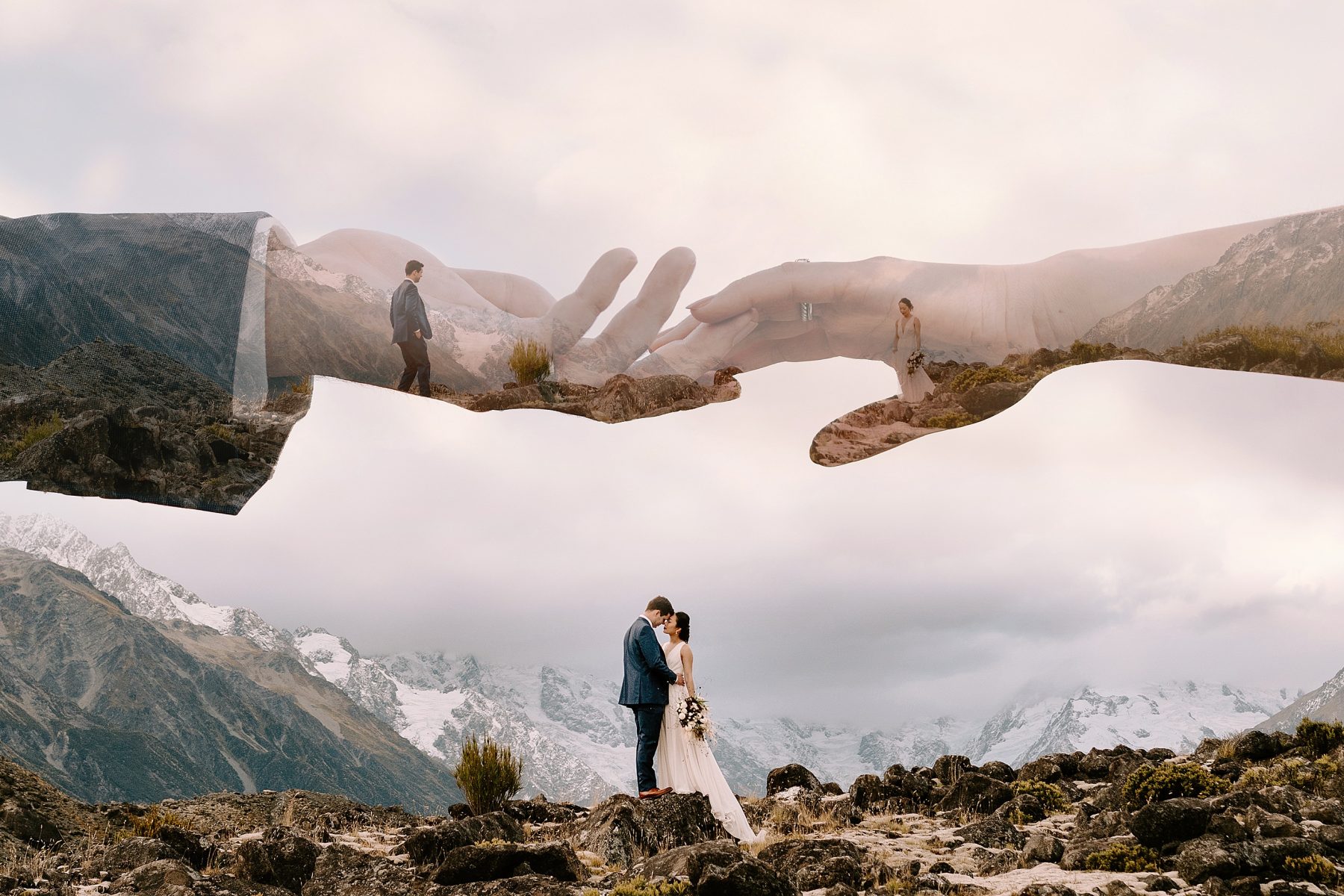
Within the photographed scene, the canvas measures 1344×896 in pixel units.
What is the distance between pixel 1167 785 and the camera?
12.9 meters

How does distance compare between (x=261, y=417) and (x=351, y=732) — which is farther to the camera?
(x=351, y=732)

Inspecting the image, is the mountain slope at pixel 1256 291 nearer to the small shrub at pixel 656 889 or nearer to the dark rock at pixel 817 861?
the dark rock at pixel 817 861

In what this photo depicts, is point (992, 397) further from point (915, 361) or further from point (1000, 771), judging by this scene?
point (1000, 771)

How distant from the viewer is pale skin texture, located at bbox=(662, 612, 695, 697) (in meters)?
12.6

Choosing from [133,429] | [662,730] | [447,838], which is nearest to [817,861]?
[662,730]

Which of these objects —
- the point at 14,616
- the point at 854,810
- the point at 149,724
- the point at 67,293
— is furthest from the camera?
the point at 14,616

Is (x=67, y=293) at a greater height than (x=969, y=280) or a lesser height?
greater

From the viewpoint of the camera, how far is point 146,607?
27.4 metres

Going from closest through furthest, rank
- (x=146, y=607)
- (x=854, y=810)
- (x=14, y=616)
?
(x=854, y=810) → (x=14, y=616) → (x=146, y=607)

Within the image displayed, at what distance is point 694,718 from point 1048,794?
557 centimetres

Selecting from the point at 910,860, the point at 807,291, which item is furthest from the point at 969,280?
the point at 910,860

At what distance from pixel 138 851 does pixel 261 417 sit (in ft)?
17.4

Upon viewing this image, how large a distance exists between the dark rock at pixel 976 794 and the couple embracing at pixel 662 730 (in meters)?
4.11

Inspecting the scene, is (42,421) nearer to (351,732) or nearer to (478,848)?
(478,848)
